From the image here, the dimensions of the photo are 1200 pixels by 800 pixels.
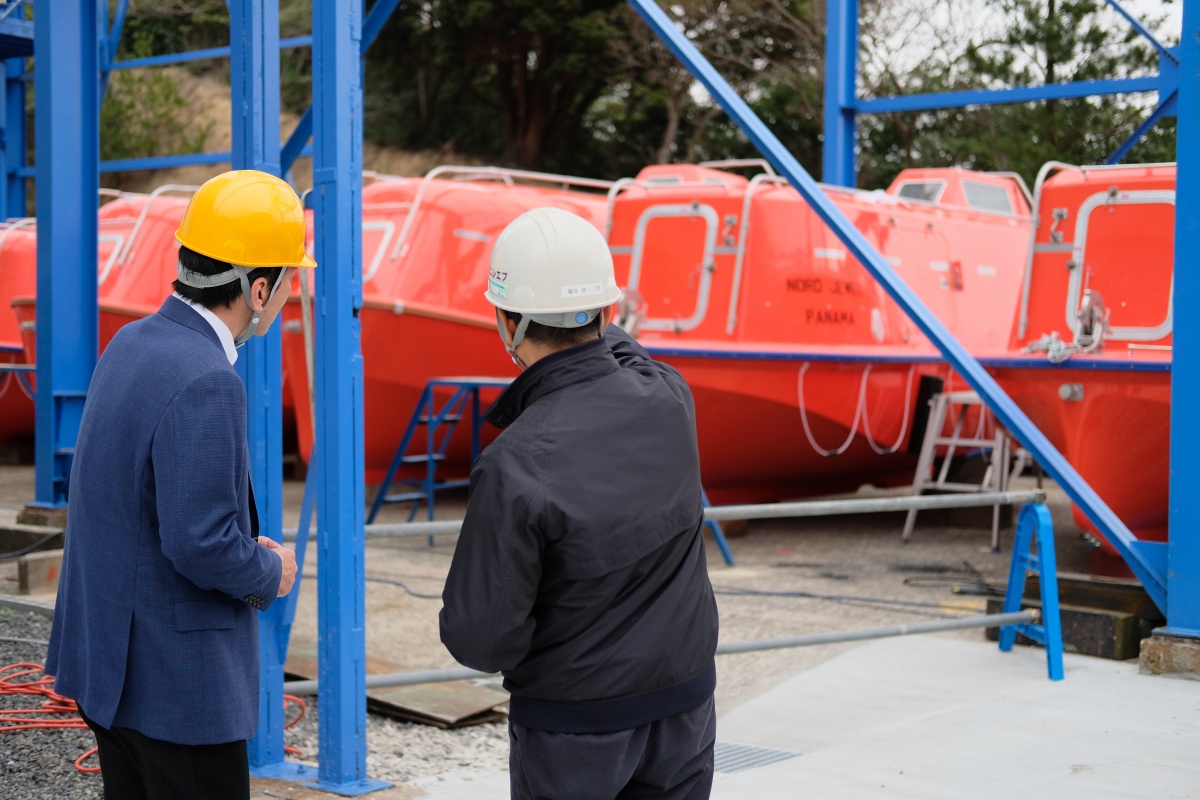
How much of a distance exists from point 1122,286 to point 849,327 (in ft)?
9.93

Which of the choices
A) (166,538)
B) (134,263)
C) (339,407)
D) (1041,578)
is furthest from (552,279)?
(134,263)

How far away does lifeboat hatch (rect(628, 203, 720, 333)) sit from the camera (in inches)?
421

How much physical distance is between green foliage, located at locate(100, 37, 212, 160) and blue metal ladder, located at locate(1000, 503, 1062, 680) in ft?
89.7

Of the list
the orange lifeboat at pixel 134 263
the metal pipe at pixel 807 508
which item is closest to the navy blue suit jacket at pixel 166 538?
the metal pipe at pixel 807 508

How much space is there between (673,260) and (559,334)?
859 centimetres

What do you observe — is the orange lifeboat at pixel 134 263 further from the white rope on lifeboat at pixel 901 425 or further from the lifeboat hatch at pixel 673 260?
the white rope on lifeboat at pixel 901 425

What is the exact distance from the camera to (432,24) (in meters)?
30.8

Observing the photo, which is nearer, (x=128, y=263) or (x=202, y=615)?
(x=202, y=615)

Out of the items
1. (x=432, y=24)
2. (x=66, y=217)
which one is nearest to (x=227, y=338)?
(x=66, y=217)

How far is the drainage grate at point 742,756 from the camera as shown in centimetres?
476

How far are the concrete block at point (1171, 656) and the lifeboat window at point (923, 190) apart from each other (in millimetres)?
7763

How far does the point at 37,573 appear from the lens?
671 cm

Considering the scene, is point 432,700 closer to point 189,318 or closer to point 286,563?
point 286,563

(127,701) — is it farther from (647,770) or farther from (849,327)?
(849,327)
